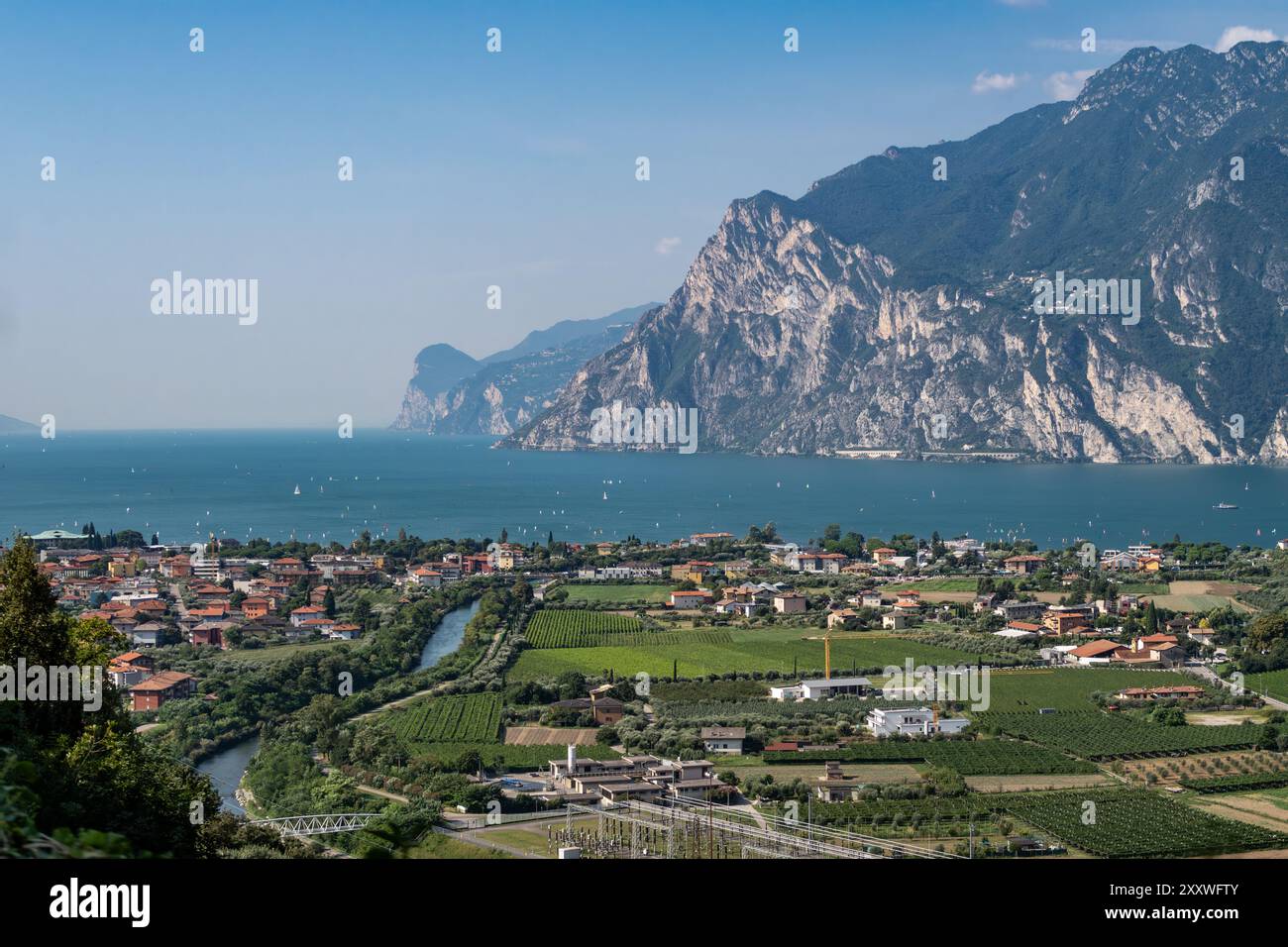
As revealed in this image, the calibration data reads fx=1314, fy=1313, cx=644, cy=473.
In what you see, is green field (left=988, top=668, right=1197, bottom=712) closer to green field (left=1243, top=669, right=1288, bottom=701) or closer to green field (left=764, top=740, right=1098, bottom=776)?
green field (left=1243, top=669, right=1288, bottom=701)

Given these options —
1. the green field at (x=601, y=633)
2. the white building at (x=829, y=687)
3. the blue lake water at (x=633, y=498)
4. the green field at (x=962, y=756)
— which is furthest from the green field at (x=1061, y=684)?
the blue lake water at (x=633, y=498)

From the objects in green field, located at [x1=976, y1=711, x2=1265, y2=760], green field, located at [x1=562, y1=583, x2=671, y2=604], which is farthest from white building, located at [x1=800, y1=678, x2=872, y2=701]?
green field, located at [x1=562, y1=583, x2=671, y2=604]

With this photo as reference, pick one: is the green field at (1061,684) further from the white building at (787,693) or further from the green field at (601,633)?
the green field at (601,633)

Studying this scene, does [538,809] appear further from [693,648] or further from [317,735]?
[693,648]

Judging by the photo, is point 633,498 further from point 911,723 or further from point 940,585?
point 911,723
